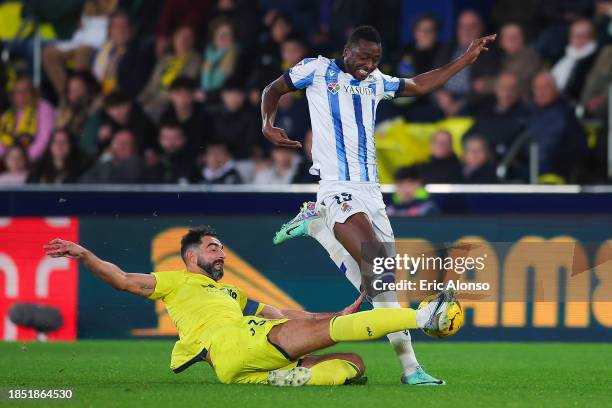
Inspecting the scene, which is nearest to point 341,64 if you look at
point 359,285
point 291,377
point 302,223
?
point 302,223

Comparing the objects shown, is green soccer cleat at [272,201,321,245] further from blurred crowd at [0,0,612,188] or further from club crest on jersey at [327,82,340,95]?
blurred crowd at [0,0,612,188]

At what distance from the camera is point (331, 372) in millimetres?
8773

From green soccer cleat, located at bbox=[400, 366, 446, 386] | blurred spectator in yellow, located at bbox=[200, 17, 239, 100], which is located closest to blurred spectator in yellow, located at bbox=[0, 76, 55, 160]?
blurred spectator in yellow, located at bbox=[200, 17, 239, 100]

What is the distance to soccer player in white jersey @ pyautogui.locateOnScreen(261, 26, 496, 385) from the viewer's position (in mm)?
9031

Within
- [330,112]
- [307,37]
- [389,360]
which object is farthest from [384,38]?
[330,112]

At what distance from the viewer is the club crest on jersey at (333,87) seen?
362 inches

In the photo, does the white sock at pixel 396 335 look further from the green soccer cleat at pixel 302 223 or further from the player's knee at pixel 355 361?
the green soccer cleat at pixel 302 223

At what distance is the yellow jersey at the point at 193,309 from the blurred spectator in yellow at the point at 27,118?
25.1ft

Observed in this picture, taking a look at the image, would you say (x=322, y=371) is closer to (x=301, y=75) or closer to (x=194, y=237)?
(x=194, y=237)

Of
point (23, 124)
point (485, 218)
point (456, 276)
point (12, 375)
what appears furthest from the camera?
point (23, 124)

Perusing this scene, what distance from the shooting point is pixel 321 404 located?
775 centimetres

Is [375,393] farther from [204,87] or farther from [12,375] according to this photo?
[204,87]

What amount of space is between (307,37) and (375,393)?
30.3ft

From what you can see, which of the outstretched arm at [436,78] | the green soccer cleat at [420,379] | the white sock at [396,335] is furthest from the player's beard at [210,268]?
the outstretched arm at [436,78]
